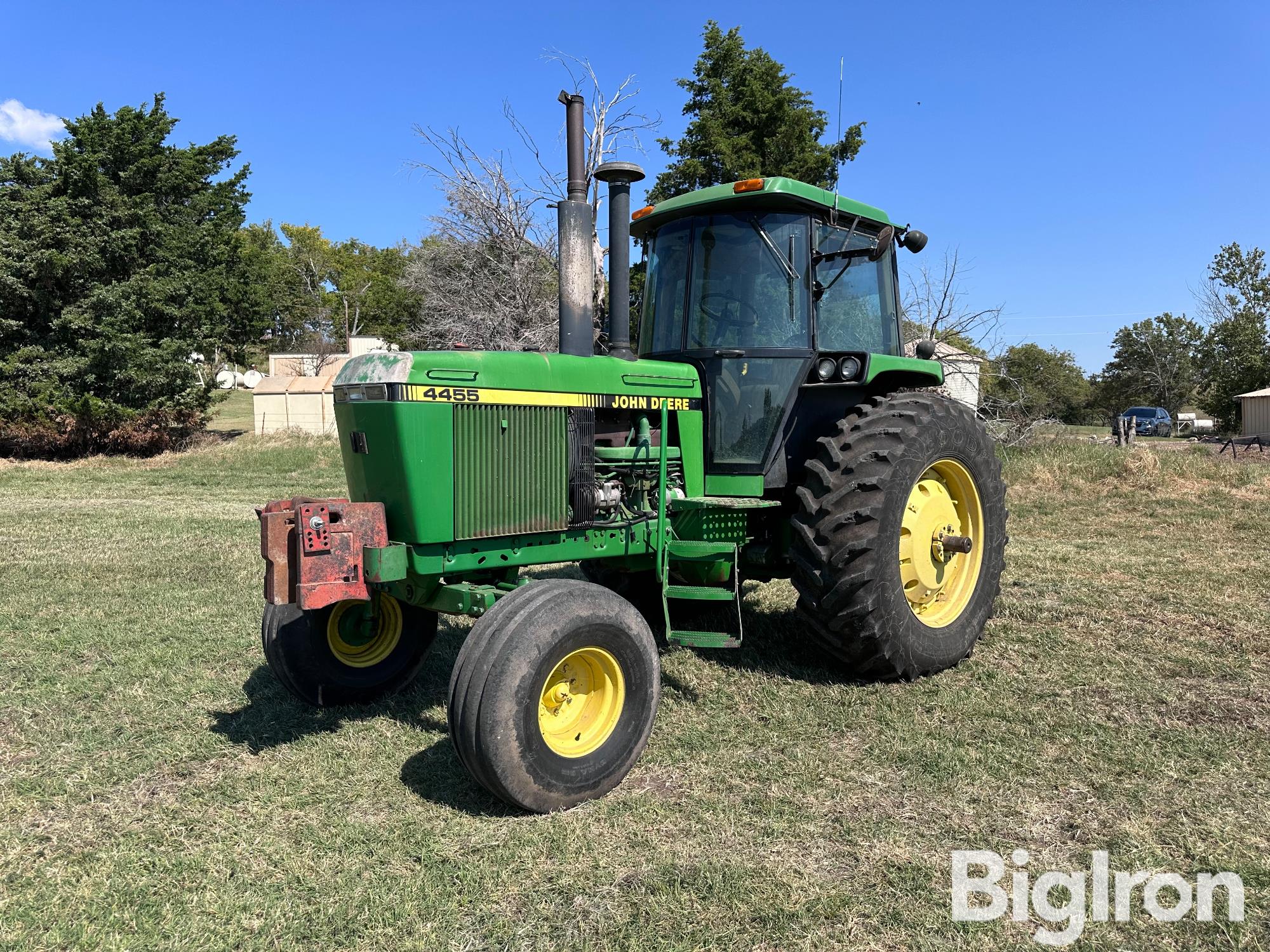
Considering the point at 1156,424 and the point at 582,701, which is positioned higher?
the point at 1156,424

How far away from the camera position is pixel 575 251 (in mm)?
4191

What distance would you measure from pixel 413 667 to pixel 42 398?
629 inches

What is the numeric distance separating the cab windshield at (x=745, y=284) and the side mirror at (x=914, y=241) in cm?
64

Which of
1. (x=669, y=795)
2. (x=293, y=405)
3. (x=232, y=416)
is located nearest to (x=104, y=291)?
(x=293, y=405)

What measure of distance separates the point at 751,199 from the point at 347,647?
9.86ft

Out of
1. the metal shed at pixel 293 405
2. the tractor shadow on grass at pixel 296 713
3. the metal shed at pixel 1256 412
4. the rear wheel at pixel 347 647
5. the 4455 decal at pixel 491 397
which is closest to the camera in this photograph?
the 4455 decal at pixel 491 397

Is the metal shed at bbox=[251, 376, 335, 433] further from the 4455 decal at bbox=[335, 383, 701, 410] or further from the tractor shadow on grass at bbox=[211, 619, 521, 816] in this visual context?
the 4455 decal at bbox=[335, 383, 701, 410]

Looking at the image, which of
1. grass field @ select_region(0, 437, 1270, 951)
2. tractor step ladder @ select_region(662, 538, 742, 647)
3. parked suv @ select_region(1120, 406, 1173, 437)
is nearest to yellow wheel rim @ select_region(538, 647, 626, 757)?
grass field @ select_region(0, 437, 1270, 951)

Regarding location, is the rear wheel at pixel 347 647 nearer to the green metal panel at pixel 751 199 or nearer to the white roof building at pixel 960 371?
the green metal panel at pixel 751 199

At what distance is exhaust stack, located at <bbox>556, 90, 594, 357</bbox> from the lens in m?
4.16

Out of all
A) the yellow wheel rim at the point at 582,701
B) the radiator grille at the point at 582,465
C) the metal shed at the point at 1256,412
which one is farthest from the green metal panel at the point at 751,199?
the metal shed at the point at 1256,412

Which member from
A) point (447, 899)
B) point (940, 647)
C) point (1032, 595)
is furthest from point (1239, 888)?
point (1032, 595)

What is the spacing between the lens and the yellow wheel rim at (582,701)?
343cm

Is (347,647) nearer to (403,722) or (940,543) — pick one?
(403,722)
